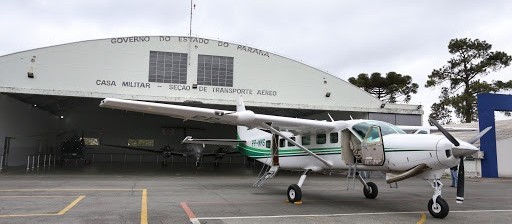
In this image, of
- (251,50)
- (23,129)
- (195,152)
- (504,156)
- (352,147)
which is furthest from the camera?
(195,152)

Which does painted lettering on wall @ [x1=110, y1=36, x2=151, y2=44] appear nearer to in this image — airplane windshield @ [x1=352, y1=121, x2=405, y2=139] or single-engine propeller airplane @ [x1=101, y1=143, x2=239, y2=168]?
single-engine propeller airplane @ [x1=101, y1=143, x2=239, y2=168]

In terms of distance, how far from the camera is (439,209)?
8.61 m

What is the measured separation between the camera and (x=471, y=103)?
40781 mm

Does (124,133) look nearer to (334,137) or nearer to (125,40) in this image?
(125,40)

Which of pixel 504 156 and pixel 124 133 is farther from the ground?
pixel 124 133

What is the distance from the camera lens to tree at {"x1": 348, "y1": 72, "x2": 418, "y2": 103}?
174 ft

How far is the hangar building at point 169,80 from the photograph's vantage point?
816 inches

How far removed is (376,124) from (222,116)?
410cm

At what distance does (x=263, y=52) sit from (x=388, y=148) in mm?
15479

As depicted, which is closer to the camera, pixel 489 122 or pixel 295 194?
pixel 295 194

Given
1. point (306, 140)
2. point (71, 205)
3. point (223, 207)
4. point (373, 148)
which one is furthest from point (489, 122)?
point (71, 205)

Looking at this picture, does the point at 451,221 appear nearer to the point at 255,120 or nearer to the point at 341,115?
the point at 255,120

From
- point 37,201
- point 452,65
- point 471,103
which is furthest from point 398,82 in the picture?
point 37,201

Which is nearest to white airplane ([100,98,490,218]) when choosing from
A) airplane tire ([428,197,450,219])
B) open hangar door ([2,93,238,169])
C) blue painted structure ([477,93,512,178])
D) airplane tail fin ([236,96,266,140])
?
airplane tire ([428,197,450,219])
